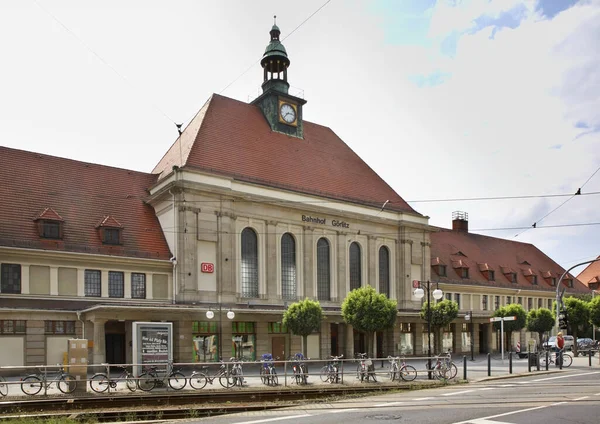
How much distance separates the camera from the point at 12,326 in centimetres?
3241

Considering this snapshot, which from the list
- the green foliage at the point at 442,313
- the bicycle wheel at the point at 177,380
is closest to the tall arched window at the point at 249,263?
the green foliage at the point at 442,313

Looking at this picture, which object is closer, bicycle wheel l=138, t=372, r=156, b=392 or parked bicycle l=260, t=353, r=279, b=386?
bicycle wheel l=138, t=372, r=156, b=392

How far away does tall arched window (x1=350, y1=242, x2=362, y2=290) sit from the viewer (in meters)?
49.2

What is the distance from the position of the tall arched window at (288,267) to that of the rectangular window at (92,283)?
13580 millimetres

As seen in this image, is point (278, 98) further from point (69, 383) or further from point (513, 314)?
point (69, 383)

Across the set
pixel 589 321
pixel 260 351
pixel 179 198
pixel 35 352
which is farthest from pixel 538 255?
pixel 35 352

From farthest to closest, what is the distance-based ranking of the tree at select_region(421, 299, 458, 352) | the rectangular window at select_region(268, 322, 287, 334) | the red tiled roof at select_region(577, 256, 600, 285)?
the red tiled roof at select_region(577, 256, 600, 285), the tree at select_region(421, 299, 458, 352), the rectangular window at select_region(268, 322, 287, 334)

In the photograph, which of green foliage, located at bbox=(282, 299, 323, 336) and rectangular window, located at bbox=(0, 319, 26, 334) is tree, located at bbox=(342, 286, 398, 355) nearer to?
green foliage, located at bbox=(282, 299, 323, 336)

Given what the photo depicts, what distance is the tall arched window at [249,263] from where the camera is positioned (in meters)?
42.6

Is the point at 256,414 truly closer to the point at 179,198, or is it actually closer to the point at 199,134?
the point at 179,198

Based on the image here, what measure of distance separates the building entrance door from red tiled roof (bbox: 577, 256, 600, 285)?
5855 centimetres

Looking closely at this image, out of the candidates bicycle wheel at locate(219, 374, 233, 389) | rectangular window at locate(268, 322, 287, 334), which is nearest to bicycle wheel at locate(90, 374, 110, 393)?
bicycle wheel at locate(219, 374, 233, 389)

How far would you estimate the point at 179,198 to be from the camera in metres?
39.5

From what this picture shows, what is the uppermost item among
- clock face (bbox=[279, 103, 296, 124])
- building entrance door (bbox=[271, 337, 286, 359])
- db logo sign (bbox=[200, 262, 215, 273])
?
clock face (bbox=[279, 103, 296, 124])
